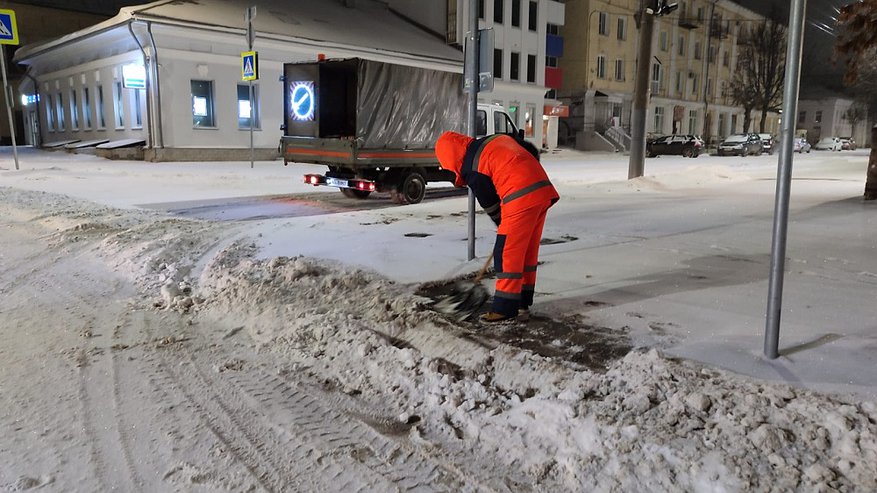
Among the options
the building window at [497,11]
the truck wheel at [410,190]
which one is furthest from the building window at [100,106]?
the building window at [497,11]

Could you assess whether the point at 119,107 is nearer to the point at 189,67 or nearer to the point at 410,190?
the point at 189,67

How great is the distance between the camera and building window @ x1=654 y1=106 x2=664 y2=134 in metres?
52.3

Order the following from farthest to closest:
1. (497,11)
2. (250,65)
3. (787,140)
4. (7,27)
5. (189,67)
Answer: (497,11), (189,67), (250,65), (7,27), (787,140)

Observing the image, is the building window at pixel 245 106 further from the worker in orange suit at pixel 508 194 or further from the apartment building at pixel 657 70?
the apartment building at pixel 657 70

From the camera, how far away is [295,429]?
3320 mm

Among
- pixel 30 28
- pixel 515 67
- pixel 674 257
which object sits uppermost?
pixel 30 28

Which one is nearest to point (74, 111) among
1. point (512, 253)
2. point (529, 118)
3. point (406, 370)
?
point (529, 118)

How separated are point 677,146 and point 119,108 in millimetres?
30776

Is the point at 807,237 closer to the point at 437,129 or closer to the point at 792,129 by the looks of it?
the point at 792,129

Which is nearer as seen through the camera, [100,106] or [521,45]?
[100,106]

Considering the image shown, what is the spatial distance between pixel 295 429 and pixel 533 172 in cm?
258

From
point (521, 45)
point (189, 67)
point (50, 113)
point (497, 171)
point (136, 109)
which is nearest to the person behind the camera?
point (497, 171)

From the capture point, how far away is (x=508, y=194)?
4.75m

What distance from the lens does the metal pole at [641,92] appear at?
15289 millimetres
